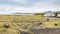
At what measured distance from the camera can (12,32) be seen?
13352 millimetres

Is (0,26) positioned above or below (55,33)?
above

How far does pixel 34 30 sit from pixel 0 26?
2.90 m

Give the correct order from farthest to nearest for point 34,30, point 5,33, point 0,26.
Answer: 1. point 34,30
2. point 0,26
3. point 5,33

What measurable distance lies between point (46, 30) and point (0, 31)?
4255 mm

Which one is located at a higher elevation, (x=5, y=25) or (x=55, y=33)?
(x=5, y=25)

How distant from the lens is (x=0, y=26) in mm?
14625

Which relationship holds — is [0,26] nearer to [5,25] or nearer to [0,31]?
[5,25]

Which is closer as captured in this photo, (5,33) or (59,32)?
(5,33)

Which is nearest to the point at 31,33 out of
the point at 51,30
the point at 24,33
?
the point at 24,33

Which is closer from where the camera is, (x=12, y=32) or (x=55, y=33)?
(x=12, y=32)

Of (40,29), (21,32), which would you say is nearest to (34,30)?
(40,29)

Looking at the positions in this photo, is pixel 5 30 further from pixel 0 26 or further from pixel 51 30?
pixel 51 30

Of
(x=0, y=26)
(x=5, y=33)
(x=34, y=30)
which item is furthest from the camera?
(x=34, y=30)

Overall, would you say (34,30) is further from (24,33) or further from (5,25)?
(5,25)
